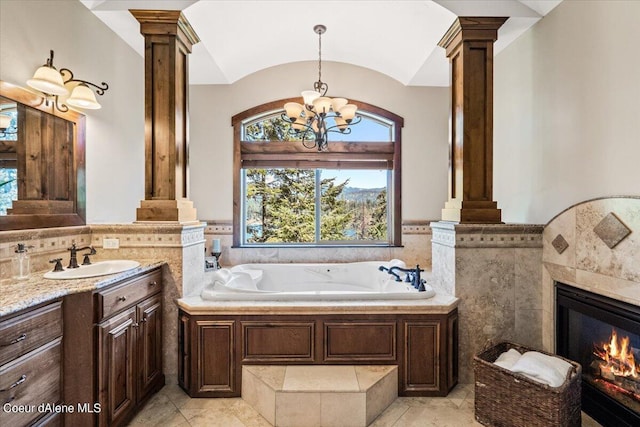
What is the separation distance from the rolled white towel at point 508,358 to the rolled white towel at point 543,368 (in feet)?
0.15

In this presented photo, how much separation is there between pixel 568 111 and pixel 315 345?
240cm

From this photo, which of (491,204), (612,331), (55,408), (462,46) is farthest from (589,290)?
(55,408)

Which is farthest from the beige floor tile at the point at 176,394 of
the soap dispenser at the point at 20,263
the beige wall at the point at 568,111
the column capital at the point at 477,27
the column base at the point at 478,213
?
the column capital at the point at 477,27

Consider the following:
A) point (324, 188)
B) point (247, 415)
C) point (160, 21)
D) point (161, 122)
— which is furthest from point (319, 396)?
point (160, 21)

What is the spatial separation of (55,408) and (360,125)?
137 inches

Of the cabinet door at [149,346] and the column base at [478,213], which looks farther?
the column base at [478,213]

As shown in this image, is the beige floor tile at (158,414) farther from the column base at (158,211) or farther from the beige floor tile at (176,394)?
the column base at (158,211)

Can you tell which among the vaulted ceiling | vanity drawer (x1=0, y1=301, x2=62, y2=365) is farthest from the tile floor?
the vaulted ceiling

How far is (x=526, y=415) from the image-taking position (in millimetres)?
1757

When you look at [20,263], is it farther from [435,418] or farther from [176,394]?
[435,418]

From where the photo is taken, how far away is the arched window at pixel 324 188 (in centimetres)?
370

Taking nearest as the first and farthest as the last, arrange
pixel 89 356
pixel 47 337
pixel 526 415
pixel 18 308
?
pixel 18 308 < pixel 47 337 < pixel 89 356 < pixel 526 415

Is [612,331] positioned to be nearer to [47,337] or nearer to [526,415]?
[526,415]

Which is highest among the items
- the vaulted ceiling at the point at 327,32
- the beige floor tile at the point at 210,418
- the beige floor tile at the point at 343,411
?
the vaulted ceiling at the point at 327,32
